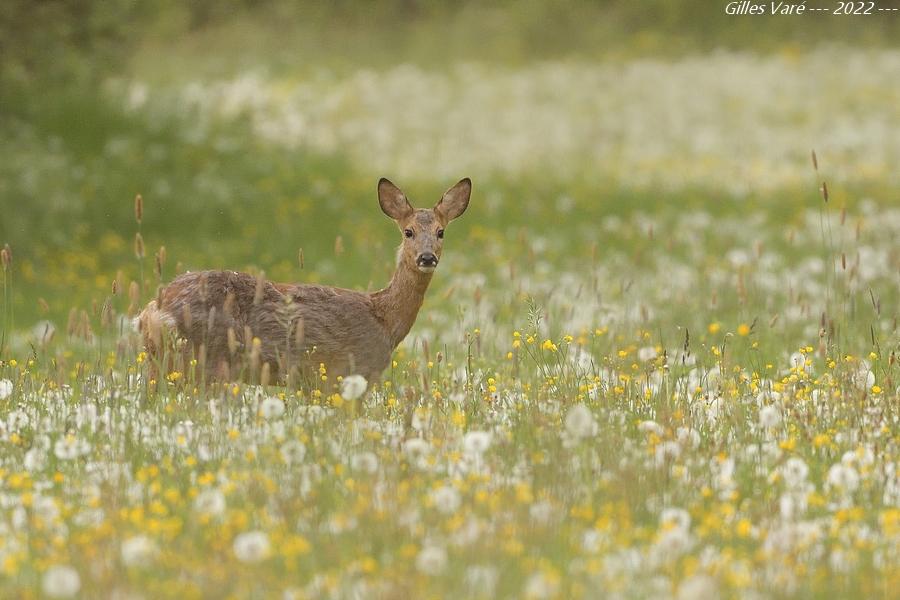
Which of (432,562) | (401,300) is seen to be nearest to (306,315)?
(401,300)

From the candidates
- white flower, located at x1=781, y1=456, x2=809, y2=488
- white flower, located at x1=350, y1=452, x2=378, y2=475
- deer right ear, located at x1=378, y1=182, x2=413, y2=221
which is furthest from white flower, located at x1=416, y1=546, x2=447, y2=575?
deer right ear, located at x1=378, y1=182, x2=413, y2=221

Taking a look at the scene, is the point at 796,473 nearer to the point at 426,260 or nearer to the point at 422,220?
the point at 426,260

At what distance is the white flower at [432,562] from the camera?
15.5ft

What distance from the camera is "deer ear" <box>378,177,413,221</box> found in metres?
8.66

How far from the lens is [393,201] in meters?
8.75

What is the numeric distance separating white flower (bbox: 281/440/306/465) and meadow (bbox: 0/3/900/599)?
0.09 ft

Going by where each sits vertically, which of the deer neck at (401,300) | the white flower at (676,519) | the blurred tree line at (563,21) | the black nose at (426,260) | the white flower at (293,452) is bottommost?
the white flower at (676,519)

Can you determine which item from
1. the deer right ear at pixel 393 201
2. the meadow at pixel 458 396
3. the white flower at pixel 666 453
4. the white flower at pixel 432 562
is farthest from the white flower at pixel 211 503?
the deer right ear at pixel 393 201

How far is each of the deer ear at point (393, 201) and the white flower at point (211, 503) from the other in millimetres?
3393

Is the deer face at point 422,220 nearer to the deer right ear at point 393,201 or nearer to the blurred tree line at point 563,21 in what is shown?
the deer right ear at point 393,201

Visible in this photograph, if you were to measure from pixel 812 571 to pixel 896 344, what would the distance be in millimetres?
4438

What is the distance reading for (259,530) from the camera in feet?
17.4

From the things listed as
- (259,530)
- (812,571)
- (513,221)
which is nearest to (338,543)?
(259,530)

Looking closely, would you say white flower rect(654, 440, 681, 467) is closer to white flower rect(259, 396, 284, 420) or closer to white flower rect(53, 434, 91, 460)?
white flower rect(259, 396, 284, 420)
